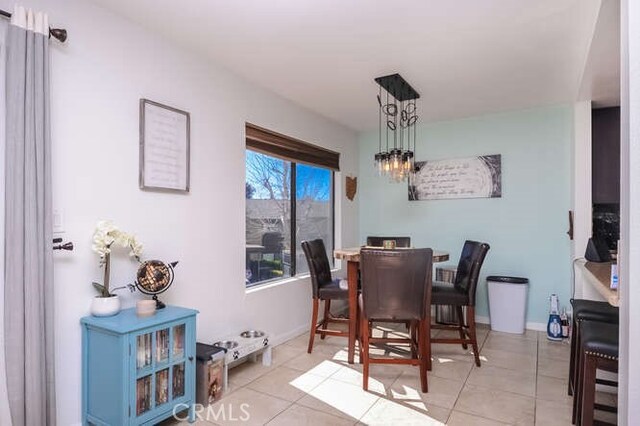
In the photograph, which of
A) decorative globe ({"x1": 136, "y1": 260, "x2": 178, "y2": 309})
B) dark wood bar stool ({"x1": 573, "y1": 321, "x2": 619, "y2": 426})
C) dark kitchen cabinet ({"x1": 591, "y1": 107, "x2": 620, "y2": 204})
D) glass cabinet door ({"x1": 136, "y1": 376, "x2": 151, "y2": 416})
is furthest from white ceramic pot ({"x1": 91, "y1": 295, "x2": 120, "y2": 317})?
dark kitchen cabinet ({"x1": 591, "y1": 107, "x2": 620, "y2": 204})

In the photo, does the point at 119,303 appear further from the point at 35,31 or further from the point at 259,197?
the point at 259,197

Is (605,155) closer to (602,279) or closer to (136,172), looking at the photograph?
(602,279)

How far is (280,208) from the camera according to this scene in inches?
144

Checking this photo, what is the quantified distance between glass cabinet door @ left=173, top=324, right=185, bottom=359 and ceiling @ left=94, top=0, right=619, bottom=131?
5.77 feet

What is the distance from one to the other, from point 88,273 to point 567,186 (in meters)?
4.10

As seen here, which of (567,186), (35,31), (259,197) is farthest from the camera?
(567,186)

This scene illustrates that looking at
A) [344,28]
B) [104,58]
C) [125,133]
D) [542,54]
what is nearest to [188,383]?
[125,133]

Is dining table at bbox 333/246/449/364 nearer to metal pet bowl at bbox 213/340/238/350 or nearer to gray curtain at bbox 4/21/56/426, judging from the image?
metal pet bowl at bbox 213/340/238/350

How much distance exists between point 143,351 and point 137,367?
0.25 feet

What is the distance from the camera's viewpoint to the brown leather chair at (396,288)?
2430mm

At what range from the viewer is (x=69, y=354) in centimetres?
187

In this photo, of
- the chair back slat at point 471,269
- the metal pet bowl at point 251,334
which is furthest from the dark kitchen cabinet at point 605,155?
the metal pet bowl at point 251,334

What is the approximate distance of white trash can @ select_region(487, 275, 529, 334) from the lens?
3.66 metres

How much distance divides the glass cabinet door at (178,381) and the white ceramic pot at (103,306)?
453mm
